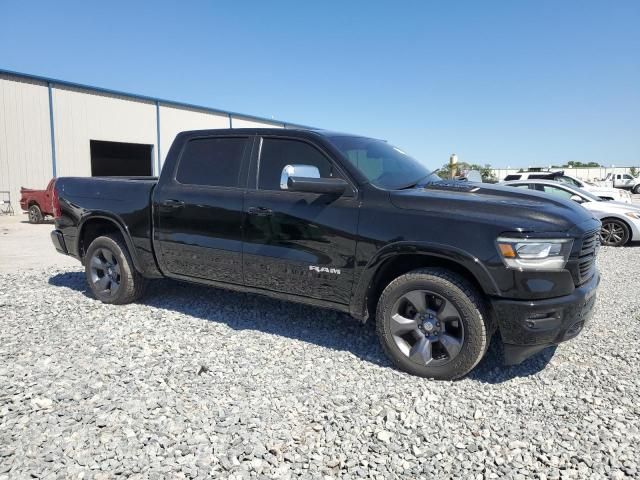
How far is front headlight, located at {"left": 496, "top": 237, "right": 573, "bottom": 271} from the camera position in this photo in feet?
9.63

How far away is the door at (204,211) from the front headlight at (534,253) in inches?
88.1

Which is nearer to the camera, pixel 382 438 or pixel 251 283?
pixel 382 438

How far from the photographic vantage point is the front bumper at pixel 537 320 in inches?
116

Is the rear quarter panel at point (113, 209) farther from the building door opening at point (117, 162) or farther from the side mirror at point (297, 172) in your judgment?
the building door opening at point (117, 162)

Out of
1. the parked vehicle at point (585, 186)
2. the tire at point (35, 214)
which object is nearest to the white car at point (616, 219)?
the parked vehicle at point (585, 186)

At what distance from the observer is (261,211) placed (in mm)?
3879

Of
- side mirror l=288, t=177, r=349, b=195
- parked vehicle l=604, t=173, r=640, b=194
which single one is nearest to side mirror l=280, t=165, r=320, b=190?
side mirror l=288, t=177, r=349, b=195

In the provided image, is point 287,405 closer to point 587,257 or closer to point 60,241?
point 587,257

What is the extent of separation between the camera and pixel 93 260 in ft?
16.9

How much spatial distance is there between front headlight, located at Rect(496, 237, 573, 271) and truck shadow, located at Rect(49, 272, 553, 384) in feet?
3.15

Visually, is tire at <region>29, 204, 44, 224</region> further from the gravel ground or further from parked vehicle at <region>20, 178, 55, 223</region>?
the gravel ground

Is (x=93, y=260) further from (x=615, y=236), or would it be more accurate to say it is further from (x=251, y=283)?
(x=615, y=236)

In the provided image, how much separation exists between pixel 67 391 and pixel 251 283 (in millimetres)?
1624

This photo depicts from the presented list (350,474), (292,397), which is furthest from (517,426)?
(292,397)
